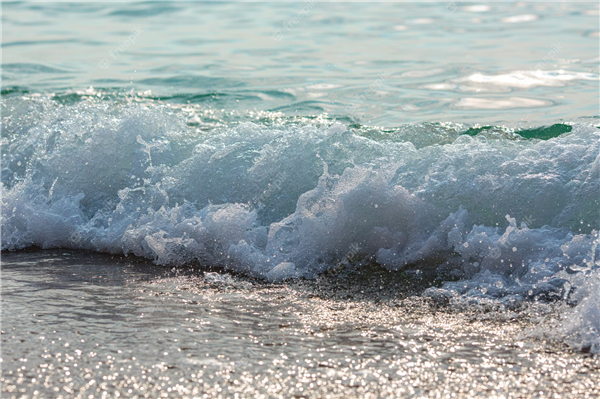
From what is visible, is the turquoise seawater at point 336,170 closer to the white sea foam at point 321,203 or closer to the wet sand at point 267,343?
the white sea foam at point 321,203

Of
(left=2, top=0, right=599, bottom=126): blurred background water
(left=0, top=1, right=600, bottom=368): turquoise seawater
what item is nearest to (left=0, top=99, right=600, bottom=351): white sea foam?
(left=0, top=1, right=600, bottom=368): turquoise seawater

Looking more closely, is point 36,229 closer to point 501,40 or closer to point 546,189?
point 546,189

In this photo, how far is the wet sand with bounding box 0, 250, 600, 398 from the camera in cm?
244

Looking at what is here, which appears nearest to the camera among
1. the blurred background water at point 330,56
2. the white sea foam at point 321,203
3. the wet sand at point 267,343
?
the wet sand at point 267,343

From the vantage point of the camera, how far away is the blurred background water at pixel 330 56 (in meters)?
7.39

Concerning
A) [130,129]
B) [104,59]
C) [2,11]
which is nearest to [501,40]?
[104,59]

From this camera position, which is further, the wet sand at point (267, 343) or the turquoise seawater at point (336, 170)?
the turquoise seawater at point (336, 170)

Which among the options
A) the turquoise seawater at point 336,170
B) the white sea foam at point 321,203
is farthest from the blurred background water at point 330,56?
the white sea foam at point 321,203

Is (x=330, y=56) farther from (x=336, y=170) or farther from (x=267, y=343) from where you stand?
(x=267, y=343)

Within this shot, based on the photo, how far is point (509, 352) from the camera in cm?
273

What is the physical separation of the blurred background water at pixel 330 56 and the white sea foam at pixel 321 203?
2091mm

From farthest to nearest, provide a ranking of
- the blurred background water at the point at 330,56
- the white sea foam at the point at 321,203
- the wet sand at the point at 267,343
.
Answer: the blurred background water at the point at 330,56 < the white sea foam at the point at 321,203 < the wet sand at the point at 267,343

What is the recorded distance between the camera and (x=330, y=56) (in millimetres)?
9719

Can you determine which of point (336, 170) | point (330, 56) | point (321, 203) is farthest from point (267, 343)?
point (330, 56)
